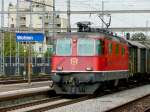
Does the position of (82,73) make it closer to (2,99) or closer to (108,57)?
(108,57)

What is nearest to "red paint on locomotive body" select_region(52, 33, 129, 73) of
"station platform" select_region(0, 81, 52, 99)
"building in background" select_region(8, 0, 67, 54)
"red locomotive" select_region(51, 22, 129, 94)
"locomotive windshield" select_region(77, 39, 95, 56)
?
"red locomotive" select_region(51, 22, 129, 94)

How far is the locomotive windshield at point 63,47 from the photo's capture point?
22539 millimetres

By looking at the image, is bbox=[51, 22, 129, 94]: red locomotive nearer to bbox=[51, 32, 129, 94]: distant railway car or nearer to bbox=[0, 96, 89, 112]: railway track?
bbox=[51, 32, 129, 94]: distant railway car

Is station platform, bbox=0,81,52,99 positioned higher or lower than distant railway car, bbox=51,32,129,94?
lower

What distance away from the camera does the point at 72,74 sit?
21891mm

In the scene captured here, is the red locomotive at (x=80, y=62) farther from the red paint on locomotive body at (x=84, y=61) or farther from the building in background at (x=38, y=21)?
the building in background at (x=38, y=21)

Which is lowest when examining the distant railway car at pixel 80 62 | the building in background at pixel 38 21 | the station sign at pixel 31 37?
the distant railway car at pixel 80 62

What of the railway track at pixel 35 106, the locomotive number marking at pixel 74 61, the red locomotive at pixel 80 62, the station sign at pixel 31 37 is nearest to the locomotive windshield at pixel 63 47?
the red locomotive at pixel 80 62

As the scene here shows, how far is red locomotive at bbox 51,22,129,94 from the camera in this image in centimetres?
2184

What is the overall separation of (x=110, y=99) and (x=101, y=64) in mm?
1679

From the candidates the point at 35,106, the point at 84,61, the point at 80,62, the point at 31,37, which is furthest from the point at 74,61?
the point at 31,37

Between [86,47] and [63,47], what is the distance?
108cm

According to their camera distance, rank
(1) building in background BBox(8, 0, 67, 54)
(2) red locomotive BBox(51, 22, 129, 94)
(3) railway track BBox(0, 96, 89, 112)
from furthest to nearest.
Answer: (1) building in background BBox(8, 0, 67, 54), (2) red locomotive BBox(51, 22, 129, 94), (3) railway track BBox(0, 96, 89, 112)

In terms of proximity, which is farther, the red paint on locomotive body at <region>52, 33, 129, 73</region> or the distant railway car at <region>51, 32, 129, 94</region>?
the red paint on locomotive body at <region>52, 33, 129, 73</region>
